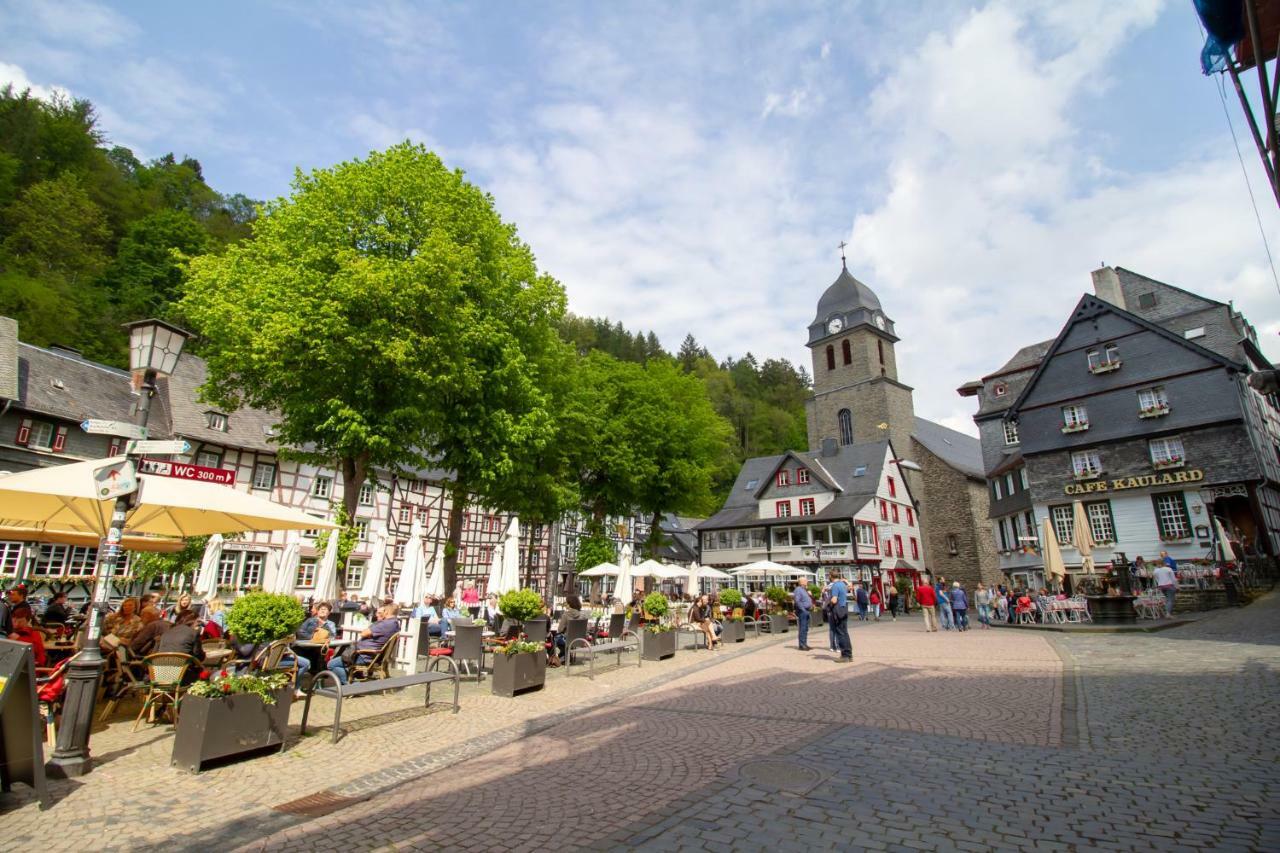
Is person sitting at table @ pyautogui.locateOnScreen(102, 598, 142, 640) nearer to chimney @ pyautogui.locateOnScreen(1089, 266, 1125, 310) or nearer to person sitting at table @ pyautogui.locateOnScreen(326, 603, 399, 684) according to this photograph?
person sitting at table @ pyautogui.locateOnScreen(326, 603, 399, 684)

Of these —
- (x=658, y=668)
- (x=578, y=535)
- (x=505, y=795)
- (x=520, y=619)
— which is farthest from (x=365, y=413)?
(x=578, y=535)

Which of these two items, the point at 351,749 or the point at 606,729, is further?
the point at 606,729

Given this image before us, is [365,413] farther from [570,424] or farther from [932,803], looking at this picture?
[932,803]

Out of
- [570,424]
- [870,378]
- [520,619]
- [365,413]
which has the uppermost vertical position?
[870,378]

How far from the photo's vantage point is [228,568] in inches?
1160

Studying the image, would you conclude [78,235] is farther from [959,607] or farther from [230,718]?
[959,607]

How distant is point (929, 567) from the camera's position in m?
47.4

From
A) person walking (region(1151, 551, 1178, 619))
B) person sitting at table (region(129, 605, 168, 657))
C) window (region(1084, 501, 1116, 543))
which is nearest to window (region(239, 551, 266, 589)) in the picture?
person sitting at table (region(129, 605, 168, 657))

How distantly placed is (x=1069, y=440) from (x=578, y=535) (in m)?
33.7

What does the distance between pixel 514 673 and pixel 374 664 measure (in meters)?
2.17

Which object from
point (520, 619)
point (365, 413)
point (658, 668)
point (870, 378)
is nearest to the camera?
point (520, 619)

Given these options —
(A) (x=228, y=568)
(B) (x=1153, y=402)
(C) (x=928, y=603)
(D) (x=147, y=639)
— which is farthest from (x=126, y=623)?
(B) (x=1153, y=402)

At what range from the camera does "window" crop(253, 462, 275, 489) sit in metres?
30.1

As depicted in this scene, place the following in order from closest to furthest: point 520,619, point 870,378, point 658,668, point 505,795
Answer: point 505,795, point 520,619, point 658,668, point 870,378
